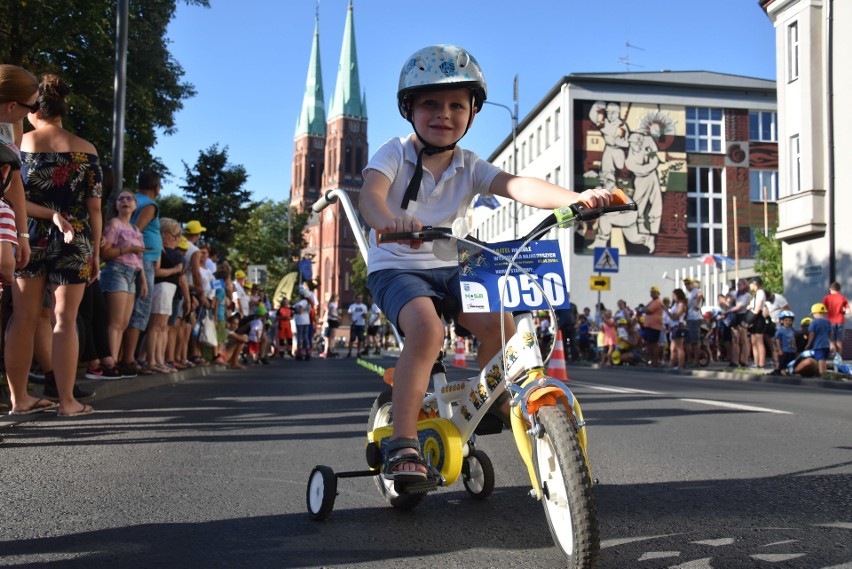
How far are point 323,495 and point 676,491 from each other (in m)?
1.74

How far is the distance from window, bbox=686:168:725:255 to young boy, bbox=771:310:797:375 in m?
37.8

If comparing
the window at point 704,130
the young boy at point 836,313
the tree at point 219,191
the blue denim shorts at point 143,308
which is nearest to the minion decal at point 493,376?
the blue denim shorts at point 143,308

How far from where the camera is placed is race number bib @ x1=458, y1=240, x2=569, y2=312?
3.21 meters

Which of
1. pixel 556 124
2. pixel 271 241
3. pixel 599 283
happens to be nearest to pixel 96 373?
pixel 599 283

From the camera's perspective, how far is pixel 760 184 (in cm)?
5575

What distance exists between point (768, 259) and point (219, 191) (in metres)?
33.2

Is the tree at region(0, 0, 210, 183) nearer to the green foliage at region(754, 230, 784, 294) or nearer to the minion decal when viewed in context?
the minion decal

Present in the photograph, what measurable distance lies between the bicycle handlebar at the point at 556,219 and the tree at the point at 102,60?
17.7 meters

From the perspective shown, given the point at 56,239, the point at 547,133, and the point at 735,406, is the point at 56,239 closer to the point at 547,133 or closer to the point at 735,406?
the point at 735,406

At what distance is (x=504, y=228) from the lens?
244ft

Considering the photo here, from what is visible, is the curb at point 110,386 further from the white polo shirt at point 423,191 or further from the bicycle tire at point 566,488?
the bicycle tire at point 566,488

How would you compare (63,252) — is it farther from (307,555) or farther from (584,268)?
(584,268)

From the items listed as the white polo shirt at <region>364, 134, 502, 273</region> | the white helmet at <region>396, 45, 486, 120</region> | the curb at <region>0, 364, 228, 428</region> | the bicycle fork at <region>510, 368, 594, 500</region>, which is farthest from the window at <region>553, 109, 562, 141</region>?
the bicycle fork at <region>510, 368, 594, 500</region>

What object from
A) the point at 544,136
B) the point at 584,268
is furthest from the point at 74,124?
the point at 544,136
